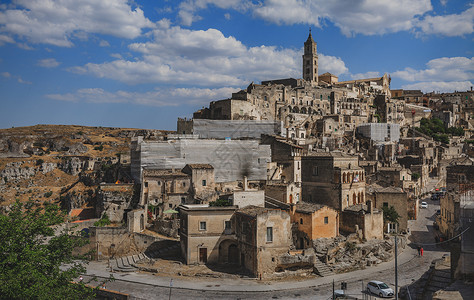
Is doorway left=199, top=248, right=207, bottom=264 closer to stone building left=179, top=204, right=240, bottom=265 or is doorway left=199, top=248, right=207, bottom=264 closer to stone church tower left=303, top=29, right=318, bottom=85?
stone building left=179, top=204, right=240, bottom=265

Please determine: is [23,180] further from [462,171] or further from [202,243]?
[462,171]

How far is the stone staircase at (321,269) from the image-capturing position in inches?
1292

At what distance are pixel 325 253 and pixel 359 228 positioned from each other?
5.91 meters

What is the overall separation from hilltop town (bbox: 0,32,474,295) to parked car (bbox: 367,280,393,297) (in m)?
4.59

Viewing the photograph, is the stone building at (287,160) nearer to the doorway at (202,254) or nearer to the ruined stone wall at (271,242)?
the ruined stone wall at (271,242)

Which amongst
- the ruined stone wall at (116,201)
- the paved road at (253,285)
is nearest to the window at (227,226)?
the paved road at (253,285)

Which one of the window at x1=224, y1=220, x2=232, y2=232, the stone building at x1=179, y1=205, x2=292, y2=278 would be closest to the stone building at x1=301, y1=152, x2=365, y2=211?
the stone building at x1=179, y1=205, x2=292, y2=278

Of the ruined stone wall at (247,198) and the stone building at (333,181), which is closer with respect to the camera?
the ruined stone wall at (247,198)

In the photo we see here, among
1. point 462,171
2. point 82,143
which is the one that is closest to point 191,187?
point 462,171

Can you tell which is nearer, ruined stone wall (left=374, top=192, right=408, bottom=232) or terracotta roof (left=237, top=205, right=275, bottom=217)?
terracotta roof (left=237, top=205, right=275, bottom=217)

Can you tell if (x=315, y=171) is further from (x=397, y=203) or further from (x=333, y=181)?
(x=397, y=203)

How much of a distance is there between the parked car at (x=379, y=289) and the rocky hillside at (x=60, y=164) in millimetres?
35030

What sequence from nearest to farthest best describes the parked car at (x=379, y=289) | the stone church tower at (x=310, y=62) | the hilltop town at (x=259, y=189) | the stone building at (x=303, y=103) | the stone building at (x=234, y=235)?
1. the parked car at (x=379, y=289)
2. the stone building at (x=234, y=235)
3. the hilltop town at (x=259, y=189)
4. the stone building at (x=303, y=103)
5. the stone church tower at (x=310, y=62)

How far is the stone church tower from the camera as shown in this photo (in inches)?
4683
